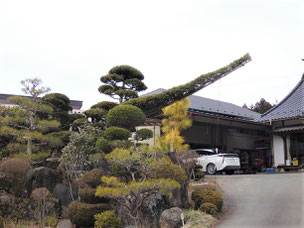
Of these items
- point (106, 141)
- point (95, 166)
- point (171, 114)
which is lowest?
point (95, 166)

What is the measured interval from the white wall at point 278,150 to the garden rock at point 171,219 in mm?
12485

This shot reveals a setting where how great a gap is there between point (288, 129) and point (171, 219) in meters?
12.4

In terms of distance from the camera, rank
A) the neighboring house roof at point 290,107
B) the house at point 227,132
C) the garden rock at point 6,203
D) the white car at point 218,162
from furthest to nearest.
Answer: the house at point 227,132 < the neighboring house roof at point 290,107 < the white car at point 218,162 < the garden rock at point 6,203

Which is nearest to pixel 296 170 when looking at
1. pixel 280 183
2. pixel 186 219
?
pixel 280 183

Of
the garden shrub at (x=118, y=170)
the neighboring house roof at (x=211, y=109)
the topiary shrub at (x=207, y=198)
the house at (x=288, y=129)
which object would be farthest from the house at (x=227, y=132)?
the garden shrub at (x=118, y=170)

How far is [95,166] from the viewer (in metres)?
9.83

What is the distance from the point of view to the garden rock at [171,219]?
7.25 meters

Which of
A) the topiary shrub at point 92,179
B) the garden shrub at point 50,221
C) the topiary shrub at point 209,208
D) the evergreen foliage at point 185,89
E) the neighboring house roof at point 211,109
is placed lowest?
the garden shrub at point 50,221

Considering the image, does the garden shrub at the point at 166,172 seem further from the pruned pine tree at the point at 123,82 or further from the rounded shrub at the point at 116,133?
the pruned pine tree at the point at 123,82

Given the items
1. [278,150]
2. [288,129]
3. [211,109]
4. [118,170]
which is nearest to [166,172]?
[118,170]

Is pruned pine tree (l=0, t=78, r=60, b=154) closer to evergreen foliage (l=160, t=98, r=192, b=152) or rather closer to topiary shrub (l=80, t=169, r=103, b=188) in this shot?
topiary shrub (l=80, t=169, r=103, b=188)

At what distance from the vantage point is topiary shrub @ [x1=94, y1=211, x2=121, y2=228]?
7.04 metres

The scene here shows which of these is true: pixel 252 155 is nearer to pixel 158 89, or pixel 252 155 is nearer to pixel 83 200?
pixel 158 89

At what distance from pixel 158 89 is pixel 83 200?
44.9 feet
